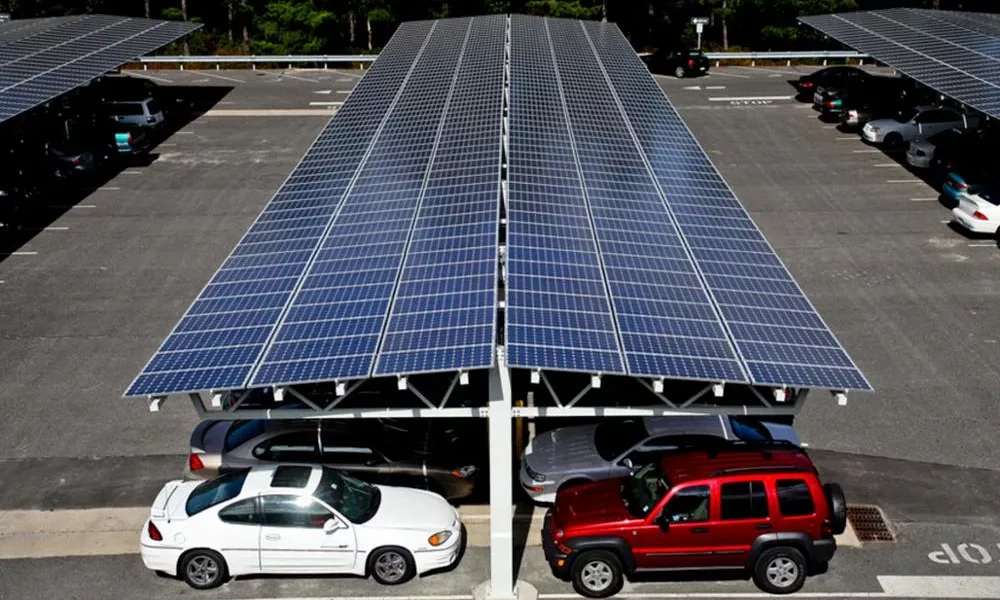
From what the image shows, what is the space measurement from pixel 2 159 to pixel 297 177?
50.1 feet

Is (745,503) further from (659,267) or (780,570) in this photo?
(659,267)

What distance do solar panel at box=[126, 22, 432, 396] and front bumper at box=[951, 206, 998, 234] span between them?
15948 mm

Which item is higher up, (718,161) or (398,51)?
(398,51)

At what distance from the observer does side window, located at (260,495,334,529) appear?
14.0 m

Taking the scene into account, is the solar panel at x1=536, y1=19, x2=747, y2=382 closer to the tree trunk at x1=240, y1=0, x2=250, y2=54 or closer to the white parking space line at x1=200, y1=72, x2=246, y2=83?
the white parking space line at x1=200, y1=72, x2=246, y2=83

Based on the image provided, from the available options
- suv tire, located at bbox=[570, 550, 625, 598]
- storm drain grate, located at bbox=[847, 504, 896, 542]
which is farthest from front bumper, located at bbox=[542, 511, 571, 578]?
storm drain grate, located at bbox=[847, 504, 896, 542]

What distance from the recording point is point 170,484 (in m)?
15.1

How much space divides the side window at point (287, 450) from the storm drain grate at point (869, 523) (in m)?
8.66

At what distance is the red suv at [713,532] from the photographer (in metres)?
→ 13.6

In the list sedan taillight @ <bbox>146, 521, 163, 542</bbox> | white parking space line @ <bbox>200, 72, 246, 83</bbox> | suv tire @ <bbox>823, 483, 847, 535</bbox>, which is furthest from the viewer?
white parking space line @ <bbox>200, 72, 246, 83</bbox>

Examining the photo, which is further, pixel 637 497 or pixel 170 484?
pixel 170 484

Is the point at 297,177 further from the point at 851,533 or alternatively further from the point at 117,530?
the point at 851,533

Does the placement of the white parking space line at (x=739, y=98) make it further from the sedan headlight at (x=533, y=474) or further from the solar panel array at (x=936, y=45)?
the sedan headlight at (x=533, y=474)

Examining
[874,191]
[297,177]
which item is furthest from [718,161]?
[297,177]
